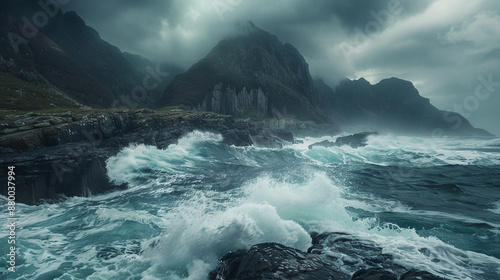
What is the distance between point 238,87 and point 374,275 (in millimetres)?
144995

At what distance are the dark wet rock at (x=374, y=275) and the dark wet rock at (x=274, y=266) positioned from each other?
1.32 ft

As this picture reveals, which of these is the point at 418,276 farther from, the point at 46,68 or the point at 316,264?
the point at 46,68

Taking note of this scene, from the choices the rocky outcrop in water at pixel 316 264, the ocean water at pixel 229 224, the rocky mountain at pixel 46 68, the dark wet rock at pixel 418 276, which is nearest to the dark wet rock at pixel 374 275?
the rocky outcrop in water at pixel 316 264

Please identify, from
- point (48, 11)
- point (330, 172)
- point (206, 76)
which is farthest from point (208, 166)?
point (48, 11)

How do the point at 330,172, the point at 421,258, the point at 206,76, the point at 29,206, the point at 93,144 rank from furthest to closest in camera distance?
1. the point at 206,76
2. the point at 330,172
3. the point at 93,144
4. the point at 29,206
5. the point at 421,258

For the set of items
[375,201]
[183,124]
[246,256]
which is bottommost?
[375,201]

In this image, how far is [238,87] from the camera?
146875mm

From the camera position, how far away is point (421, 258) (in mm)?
8758

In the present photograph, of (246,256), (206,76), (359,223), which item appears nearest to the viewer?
(246,256)

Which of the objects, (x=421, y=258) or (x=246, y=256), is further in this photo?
(x=421, y=258)

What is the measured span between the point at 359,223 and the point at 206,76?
496ft

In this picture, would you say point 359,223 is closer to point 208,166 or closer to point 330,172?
point 330,172

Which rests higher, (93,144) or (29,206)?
(93,144)

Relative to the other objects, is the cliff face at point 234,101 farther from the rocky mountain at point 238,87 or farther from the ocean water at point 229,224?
the ocean water at point 229,224
